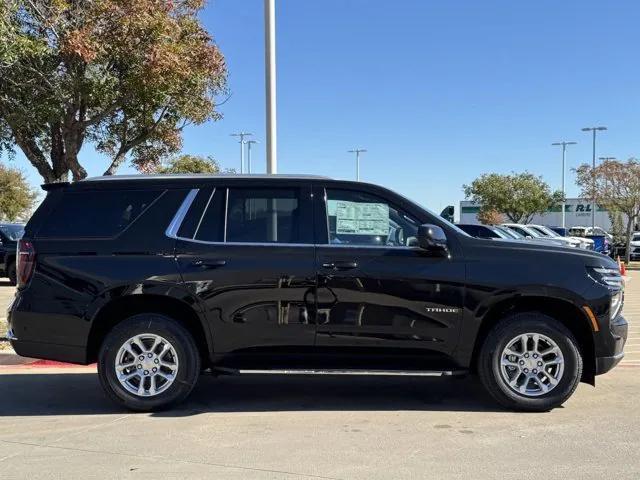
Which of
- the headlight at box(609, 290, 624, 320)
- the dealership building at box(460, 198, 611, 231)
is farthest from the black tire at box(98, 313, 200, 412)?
the dealership building at box(460, 198, 611, 231)

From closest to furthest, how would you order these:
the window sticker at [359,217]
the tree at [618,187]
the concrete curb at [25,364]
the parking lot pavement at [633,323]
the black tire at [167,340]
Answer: the black tire at [167,340]
the window sticker at [359,217]
the concrete curb at [25,364]
the parking lot pavement at [633,323]
the tree at [618,187]

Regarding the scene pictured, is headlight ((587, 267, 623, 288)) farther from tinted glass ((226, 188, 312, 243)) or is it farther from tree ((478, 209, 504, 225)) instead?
tree ((478, 209, 504, 225))

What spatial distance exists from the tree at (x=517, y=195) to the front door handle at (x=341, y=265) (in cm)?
4486

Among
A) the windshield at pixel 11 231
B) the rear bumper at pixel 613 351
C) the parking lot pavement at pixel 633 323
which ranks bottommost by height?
the parking lot pavement at pixel 633 323

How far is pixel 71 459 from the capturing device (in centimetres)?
446

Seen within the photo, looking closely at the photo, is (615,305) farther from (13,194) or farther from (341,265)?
(13,194)

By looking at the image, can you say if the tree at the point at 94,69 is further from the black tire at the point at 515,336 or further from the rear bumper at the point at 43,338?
the black tire at the point at 515,336

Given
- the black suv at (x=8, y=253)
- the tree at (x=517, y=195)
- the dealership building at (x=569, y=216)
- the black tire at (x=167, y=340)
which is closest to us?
the black tire at (x=167, y=340)

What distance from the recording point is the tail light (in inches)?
214

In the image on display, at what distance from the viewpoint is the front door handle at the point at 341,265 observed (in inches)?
210

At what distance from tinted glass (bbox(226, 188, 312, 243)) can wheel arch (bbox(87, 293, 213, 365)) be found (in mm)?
755

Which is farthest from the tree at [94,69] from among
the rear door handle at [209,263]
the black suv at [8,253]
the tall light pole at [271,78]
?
the black suv at [8,253]

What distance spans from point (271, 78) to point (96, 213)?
399 centimetres

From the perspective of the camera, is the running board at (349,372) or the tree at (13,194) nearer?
the running board at (349,372)
